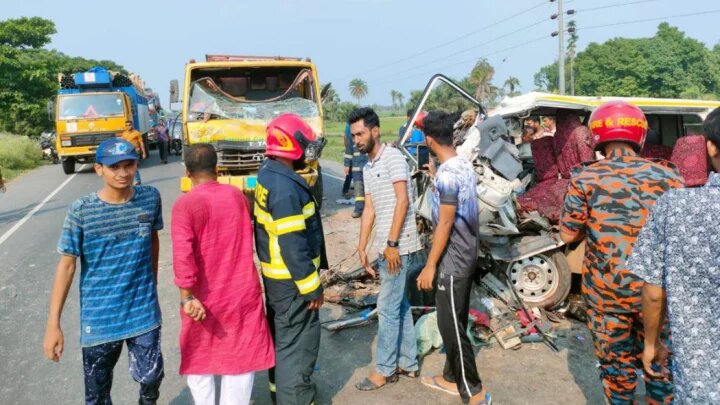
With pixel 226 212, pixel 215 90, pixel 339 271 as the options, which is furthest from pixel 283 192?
pixel 215 90

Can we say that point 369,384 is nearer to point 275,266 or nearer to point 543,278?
point 275,266

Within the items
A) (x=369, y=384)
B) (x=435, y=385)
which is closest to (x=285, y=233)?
(x=369, y=384)

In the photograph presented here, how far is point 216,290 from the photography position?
2857 millimetres

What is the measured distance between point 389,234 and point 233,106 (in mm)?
6045

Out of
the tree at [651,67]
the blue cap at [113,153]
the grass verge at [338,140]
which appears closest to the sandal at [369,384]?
the blue cap at [113,153]

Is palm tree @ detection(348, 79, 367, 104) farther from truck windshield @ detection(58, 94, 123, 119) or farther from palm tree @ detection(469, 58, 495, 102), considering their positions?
truck windshield @ detection(58, 94, 123, 119)

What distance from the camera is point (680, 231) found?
69.9 inches

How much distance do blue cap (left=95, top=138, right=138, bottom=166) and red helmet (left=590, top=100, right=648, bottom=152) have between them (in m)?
2.39

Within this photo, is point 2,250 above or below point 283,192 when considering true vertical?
below

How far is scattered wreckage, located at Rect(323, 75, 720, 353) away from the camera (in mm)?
4578

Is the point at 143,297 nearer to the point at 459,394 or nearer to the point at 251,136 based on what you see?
the point at 459,394

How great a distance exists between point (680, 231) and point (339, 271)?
4502mm

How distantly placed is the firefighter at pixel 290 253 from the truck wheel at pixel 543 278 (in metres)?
2.51

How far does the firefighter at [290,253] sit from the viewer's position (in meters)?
2.90
